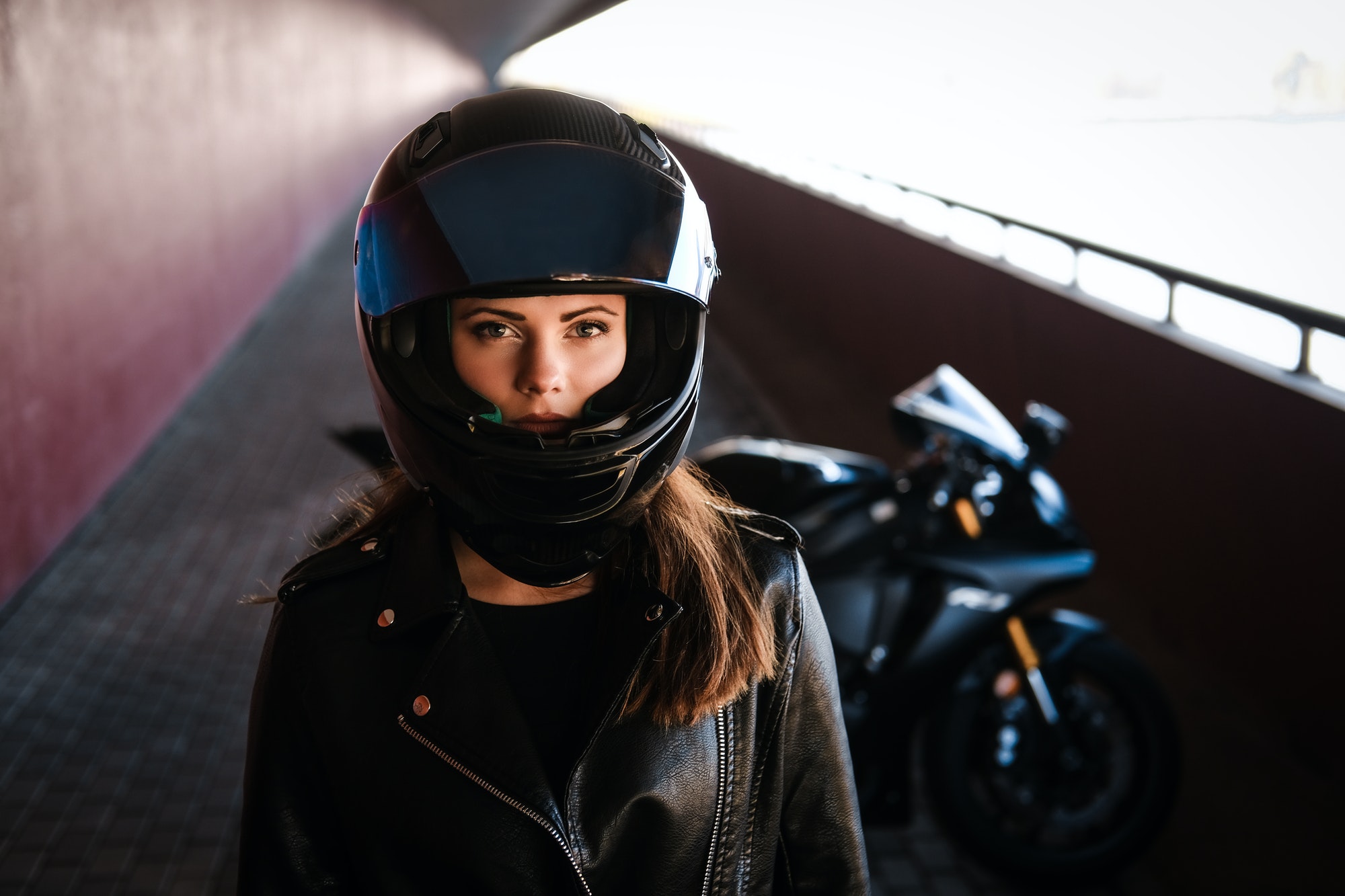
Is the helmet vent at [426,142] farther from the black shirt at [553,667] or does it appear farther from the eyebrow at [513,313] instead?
the black shirt at [553,667]

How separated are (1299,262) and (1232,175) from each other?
491mm

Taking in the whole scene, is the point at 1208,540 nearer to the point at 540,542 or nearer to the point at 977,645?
the point at 977,645

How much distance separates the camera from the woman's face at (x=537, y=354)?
1.07m

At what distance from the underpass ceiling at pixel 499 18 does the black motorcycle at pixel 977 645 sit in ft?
46.0

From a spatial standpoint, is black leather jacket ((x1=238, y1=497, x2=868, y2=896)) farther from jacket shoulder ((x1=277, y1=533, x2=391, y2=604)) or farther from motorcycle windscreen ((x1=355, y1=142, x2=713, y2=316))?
motorcycle windscreen ((x1=355, y1=142, x2=713, y2=316))

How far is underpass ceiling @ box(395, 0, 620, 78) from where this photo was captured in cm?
2025

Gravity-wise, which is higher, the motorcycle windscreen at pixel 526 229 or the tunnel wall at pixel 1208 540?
the motorcycle windscreen at pixel 526 229

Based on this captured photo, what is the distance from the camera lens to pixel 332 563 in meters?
1.09

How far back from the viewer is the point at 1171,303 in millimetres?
3119

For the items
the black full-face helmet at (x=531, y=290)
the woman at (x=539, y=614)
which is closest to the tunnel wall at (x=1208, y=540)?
the woman at (x=539, y=614)

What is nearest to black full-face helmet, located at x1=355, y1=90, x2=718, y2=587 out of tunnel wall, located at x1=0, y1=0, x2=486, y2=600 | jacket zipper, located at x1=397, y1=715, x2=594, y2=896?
jacket zipper, located at x1=397, y1=715, x2=594, y2=896

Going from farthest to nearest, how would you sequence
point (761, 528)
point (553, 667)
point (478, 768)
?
point (761, 528), point (553, 667), point (478, 768)

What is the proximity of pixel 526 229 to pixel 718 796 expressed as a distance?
1.95 feet

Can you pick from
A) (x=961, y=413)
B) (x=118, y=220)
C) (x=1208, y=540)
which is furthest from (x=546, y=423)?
(x=118, y=220)
